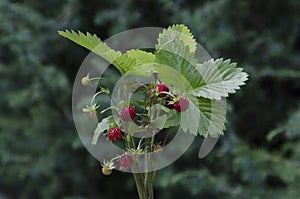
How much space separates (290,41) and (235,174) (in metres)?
0.36

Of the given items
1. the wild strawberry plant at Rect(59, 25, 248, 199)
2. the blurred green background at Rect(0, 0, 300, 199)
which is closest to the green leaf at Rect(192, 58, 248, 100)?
the wild strawberry plant at Rect(59, 25, 248, 199)

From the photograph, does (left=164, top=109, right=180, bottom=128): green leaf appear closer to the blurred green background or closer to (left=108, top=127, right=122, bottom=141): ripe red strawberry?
(left=108, top=127, right=122, bottom=141): ripe red strawberry

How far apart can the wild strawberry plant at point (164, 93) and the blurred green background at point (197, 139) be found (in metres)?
0.66

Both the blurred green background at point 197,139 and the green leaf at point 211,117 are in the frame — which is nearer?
the green leaf at point 211,117

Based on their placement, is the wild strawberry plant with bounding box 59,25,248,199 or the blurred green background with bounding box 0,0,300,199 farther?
the blurred green background with bounding box 0,0,300,199

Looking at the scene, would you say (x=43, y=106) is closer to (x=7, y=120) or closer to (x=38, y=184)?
(x=7, y=120)

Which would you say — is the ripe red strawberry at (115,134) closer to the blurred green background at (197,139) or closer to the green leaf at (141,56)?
the green leaf at (141,56)

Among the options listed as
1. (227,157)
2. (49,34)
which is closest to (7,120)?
(49,34)

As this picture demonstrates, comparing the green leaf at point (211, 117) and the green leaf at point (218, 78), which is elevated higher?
the green leaf at point (218, 78)

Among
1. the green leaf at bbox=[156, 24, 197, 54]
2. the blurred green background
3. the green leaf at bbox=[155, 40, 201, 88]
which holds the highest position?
the blurred green background

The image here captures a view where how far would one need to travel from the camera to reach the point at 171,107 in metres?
0.38

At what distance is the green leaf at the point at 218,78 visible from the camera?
37cm

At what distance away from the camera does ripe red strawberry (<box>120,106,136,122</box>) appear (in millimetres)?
371

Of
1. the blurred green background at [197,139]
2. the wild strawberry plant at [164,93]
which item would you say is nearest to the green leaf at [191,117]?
the wild strawberry plant at [164,93]
